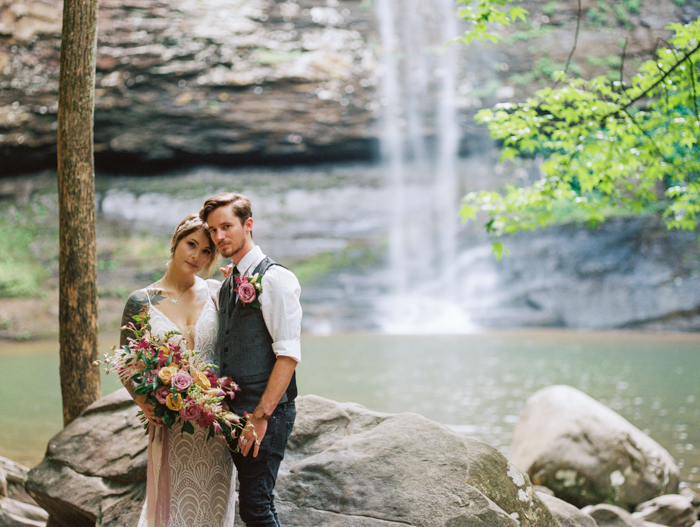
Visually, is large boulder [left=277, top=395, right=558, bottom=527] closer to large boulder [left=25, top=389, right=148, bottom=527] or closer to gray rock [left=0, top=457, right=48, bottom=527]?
large boulder [left=25, top=389, right=148, bottom=527]

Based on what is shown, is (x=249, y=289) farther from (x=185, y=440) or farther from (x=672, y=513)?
(x=672, y=513)

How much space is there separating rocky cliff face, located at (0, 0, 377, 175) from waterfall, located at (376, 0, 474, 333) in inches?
48.6

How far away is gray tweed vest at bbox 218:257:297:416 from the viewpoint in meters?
2.46

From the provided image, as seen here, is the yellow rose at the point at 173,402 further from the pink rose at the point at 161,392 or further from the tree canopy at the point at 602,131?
the tree canopy at the point at 602,131

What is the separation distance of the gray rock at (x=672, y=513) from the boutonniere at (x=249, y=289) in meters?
3.56

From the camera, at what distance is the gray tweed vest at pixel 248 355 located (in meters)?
2.46

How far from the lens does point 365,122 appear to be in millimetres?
24172

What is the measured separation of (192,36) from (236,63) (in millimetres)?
2175

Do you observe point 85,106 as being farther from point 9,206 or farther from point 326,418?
point 9,206

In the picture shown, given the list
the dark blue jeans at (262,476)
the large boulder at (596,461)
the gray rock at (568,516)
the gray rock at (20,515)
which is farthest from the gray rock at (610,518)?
the gray rock at (20,515)

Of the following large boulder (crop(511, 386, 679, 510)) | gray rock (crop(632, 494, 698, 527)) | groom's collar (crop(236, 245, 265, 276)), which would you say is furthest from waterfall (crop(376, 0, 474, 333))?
groom's collar (crop(236, 245, 265, 276))

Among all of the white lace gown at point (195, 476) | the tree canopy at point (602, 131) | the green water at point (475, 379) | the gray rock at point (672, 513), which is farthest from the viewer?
the green water at point (475, 379)

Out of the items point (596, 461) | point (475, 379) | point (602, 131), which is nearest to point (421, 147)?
point (475, 379)

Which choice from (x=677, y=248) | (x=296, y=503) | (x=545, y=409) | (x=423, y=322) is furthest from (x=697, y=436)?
(x=677, y=248)
